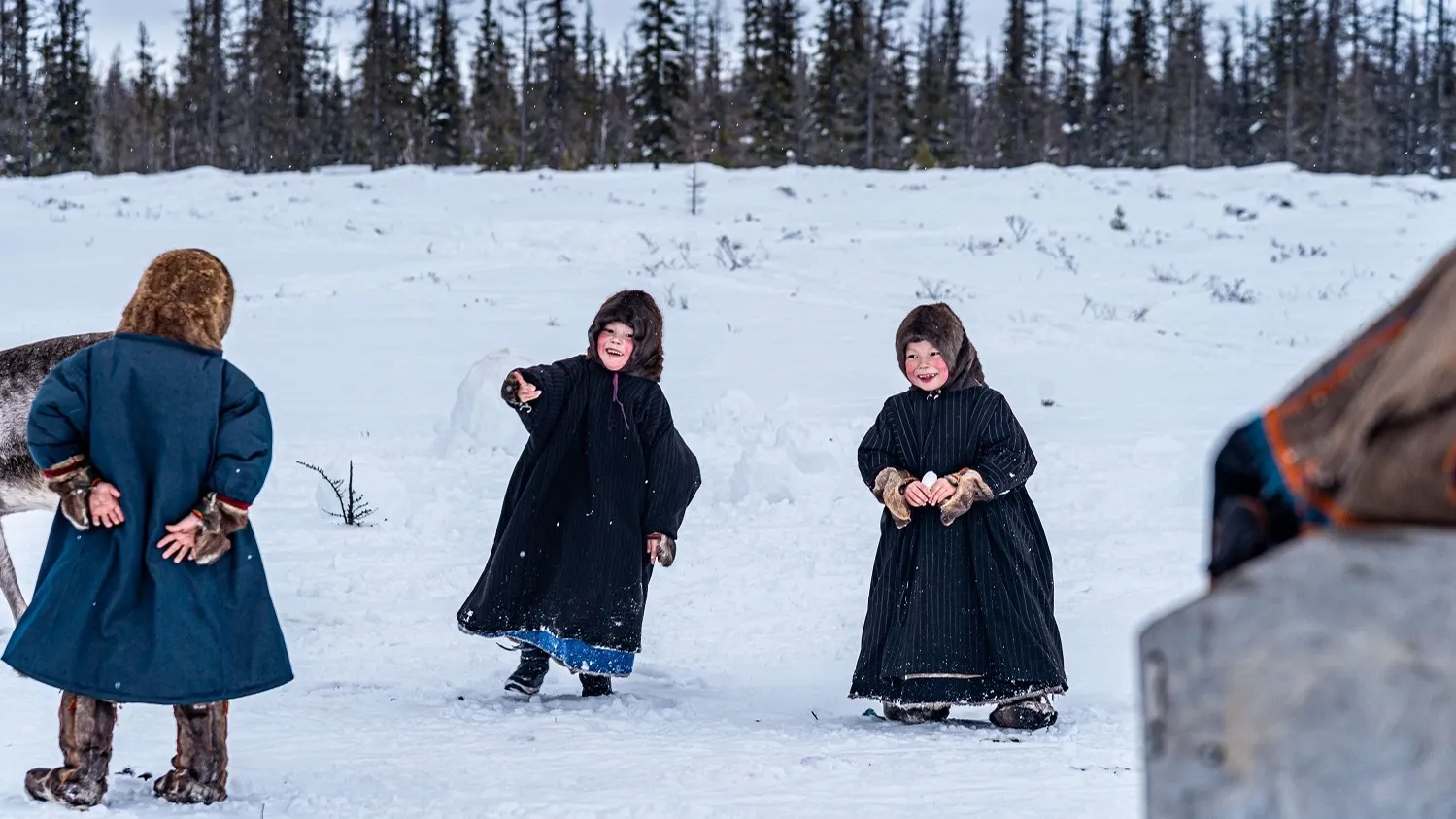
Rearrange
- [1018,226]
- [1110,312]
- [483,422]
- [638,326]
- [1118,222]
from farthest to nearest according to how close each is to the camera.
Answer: [1018,226], [1118,222], [1110,312], [483,422], [638,326]

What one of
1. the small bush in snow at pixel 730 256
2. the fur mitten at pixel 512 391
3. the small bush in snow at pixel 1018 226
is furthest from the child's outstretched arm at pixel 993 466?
the small bush in snow at pixel 1018 226

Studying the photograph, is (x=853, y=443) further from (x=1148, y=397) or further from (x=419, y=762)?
(x=419, y=762)

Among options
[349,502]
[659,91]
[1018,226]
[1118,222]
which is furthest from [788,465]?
[659,91]

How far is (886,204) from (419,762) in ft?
66.3

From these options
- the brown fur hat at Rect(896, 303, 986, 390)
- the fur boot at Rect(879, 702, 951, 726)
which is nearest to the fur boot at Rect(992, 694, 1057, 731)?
the fur boot at Rect(879, 702, 951, 726)

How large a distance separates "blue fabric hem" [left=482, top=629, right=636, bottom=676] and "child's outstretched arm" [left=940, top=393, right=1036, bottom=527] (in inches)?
52.4

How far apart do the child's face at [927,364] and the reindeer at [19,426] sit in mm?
3133

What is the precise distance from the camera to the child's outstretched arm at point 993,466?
484 cm

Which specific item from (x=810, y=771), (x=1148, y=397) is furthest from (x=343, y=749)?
(x=1148, y=397)

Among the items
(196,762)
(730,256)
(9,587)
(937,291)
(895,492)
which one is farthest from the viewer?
(730,256)

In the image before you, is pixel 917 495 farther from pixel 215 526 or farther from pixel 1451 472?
pixel 1451 472

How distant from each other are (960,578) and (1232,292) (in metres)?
12.4

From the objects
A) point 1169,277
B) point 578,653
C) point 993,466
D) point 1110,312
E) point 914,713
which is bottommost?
point 914,713

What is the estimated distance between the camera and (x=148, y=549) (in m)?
3.50
